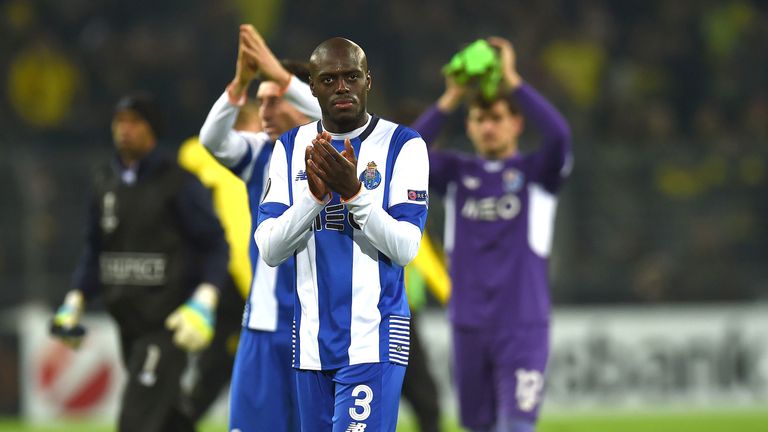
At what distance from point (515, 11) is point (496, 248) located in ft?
30.6

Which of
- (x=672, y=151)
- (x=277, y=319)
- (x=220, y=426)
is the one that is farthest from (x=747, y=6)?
(x=277, y=319)

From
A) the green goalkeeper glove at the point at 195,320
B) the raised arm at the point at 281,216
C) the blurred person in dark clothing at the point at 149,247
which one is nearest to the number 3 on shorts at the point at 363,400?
the raised arm at the point at 281,216

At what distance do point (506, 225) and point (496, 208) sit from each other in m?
0.11

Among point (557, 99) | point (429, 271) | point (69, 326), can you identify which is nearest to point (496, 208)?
point (429, 271)

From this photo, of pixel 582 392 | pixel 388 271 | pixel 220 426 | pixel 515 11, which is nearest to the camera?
pixel 388 271

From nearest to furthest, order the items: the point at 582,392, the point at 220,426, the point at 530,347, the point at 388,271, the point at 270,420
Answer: the point at 388,271 < the point at 270,420 < the point at 530,347 < the point at 220,426 < the point at 582,392

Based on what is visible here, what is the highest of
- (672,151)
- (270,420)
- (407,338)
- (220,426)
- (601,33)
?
(601,33)

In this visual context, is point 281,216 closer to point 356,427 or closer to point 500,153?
point 356,427

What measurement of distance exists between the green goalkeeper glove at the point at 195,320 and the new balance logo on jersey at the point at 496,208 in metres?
1.53

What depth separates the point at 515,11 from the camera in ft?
53.7

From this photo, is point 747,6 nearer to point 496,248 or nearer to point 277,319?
point 496,248

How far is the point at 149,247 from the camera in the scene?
743 cm

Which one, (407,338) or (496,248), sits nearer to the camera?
(407,338)

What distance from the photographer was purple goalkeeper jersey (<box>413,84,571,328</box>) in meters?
7.43
